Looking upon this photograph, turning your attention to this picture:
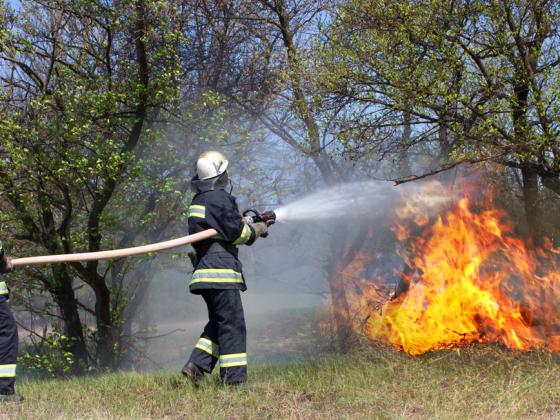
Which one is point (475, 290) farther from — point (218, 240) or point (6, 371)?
point (6, 371)

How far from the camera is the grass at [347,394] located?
3.61 m

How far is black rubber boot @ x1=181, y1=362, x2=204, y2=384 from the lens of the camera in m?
4.48

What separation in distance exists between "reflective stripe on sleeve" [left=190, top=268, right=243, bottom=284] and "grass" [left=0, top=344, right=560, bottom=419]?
2.54ft

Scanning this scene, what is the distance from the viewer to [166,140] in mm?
8219

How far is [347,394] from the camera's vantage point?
156 inches

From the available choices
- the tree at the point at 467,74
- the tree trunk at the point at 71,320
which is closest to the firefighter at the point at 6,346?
the tree at the point at 467,74

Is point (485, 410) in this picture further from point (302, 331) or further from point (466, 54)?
point (302, 331)

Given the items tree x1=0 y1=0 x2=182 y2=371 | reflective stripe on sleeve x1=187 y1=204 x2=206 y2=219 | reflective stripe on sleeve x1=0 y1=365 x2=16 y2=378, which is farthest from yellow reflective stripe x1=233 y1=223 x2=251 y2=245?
tree x1=0 y1=0 x2=182 y2=371

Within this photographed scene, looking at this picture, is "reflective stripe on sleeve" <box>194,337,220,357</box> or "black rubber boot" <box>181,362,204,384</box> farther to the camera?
"reflective stripe on sleeve" <box>194,337,220,357</box>

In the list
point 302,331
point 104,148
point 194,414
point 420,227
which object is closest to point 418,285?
point 420,227

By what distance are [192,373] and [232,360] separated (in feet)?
1.18

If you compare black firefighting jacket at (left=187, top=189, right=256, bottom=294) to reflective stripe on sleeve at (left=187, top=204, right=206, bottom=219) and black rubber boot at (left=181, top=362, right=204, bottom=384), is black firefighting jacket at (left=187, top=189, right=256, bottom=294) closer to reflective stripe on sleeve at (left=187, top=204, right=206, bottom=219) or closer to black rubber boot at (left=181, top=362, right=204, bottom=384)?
reflective stripe on sleeve at (left=187, top=204, right=206, bottom=219)

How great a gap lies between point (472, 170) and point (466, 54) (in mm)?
1785

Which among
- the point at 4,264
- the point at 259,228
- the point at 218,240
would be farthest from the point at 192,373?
the point at 4,264
